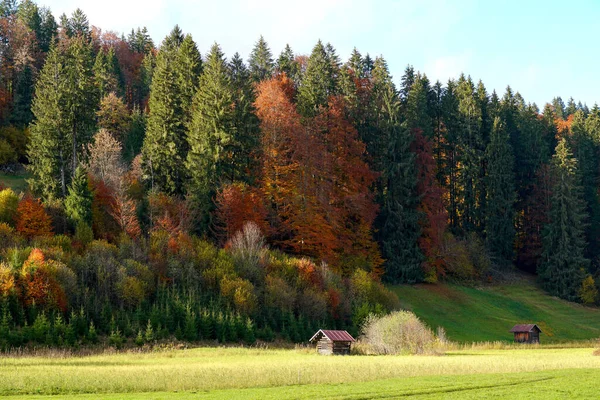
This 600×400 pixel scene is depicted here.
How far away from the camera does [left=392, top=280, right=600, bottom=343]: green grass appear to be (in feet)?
253

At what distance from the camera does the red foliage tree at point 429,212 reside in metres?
89.4

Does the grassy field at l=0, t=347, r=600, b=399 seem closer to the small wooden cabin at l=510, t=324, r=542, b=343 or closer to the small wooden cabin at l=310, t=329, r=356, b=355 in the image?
the small wooden cabin at l=310, t=329, r=356, b=355

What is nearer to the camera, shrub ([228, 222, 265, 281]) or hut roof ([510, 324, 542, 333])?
shrub ([228, 222, 265, 281])

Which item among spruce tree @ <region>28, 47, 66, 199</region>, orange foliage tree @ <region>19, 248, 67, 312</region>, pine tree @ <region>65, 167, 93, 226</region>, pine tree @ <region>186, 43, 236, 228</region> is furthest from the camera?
pine tree @ <region>186, 43, 236, 228</region>

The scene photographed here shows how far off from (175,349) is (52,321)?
9096mm

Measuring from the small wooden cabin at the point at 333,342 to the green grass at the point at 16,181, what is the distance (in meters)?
36.7

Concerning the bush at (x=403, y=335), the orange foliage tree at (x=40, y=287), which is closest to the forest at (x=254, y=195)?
the orange foliage tree at (x=40, y=287)

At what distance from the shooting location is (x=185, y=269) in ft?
207

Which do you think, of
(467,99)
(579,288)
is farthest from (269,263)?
(467,99)

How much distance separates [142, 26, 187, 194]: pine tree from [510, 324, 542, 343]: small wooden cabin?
38106mm

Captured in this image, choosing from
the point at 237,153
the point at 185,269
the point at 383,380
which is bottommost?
the point at 383,380

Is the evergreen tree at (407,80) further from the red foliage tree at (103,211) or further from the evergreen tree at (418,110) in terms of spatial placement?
the red foliage tree at (103,211)

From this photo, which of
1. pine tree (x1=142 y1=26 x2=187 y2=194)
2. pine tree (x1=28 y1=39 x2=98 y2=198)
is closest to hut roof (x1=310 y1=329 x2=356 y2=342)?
pine tree (x1=142 y1=26 x2=187 y2=194)

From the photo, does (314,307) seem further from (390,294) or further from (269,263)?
(390,294)
